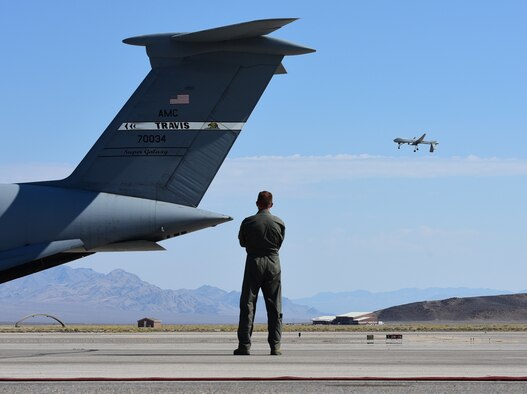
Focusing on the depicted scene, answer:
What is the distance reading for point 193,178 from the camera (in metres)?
15.9

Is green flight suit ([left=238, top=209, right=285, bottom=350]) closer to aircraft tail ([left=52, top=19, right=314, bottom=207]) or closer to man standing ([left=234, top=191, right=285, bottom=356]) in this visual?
man standing ([left=234, top=191, right=285, bottom=356])

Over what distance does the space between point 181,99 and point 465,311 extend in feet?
425

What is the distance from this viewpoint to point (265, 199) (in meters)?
13.4

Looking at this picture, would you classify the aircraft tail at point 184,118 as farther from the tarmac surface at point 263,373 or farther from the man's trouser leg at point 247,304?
the tarmac surface at point 263,373

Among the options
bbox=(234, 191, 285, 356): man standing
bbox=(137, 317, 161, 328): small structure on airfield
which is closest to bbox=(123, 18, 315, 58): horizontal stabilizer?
bbox=(234, 191, 285, 356): man standing

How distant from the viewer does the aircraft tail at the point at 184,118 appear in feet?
52.0

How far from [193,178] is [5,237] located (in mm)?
3256

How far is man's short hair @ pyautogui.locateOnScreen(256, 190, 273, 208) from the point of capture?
13.4 meters

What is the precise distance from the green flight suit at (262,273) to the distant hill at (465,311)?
4711 inches

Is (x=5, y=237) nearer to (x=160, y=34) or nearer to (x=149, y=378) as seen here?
(x=160, y=34)

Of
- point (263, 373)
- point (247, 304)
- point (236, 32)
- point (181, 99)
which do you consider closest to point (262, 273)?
point (247, 304)

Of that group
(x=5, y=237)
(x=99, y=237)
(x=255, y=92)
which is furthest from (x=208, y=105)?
(x=5, y=237)

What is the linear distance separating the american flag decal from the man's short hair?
10.8ft

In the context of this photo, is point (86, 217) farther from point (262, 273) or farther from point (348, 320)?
point (348, 320)
